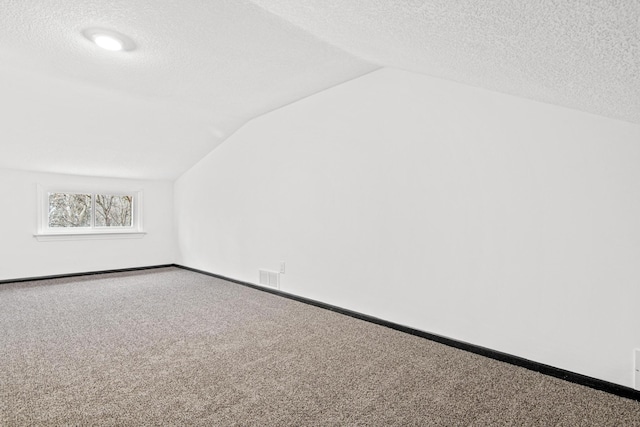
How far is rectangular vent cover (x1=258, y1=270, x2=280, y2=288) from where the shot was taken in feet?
13.2

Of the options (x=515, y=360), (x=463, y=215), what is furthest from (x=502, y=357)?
(x=463, y=215)

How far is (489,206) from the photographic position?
7.64 ft

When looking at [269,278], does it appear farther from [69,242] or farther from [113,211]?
[113,211]

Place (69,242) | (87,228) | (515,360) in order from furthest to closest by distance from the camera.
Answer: (87,228)
(69,242)
(515,360)

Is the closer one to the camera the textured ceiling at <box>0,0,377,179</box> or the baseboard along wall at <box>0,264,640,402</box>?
the baseboard along wall at <box>0,264,640,402</box>

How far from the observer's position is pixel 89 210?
5.53 m

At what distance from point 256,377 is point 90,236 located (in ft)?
14.7

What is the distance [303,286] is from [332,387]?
1.85 m

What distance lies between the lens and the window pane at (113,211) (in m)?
5.63

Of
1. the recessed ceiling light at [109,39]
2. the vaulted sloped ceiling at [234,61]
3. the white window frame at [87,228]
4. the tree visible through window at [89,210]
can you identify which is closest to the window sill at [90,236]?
the white window frame at [87,228]

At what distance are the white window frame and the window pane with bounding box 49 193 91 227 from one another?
0.07 meters

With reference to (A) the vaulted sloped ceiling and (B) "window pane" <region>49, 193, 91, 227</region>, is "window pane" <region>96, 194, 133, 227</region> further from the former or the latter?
(A) the vaulted sloped ceiling

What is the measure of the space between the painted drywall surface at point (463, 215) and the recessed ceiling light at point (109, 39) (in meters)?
1.70

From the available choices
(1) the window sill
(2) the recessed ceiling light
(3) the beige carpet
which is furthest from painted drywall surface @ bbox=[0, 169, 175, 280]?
(2) the recessed ceiling light
